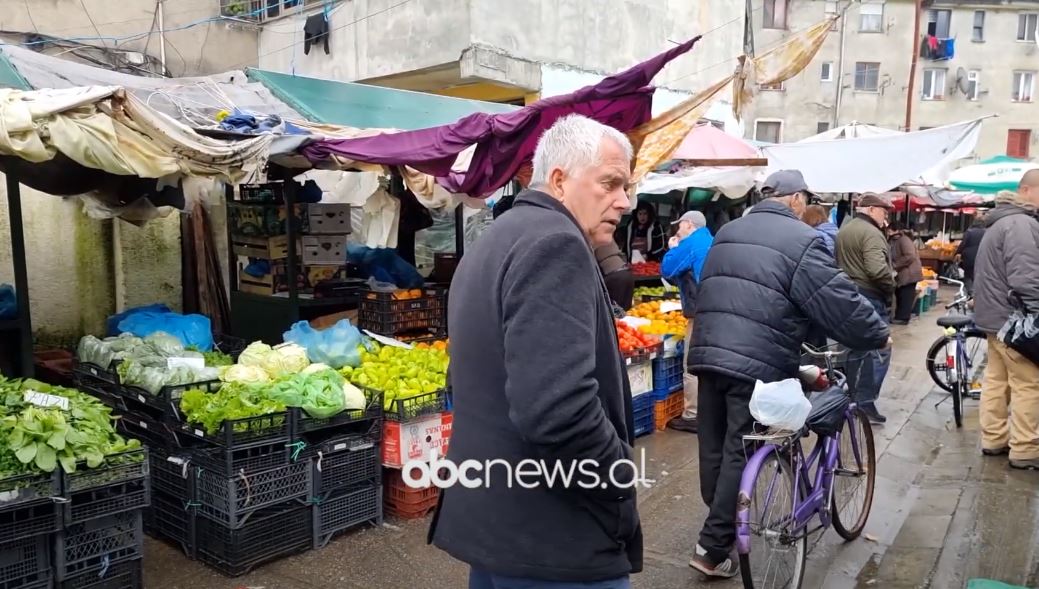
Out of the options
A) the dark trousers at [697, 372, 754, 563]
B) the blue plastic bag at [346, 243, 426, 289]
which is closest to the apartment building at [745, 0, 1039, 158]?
the blue plastic bag at [346, 243, 426, 289]

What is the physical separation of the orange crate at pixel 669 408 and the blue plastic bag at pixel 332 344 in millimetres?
2826

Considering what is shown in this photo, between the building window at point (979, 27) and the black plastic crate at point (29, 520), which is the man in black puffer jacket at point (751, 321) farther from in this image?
the building window at point (979, 27)

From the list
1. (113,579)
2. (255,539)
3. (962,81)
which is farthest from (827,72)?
(113,579)

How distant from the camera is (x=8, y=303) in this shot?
Answer: 5.91 metres

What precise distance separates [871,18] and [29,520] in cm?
3901

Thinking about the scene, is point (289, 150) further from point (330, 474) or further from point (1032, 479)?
point (1032, 479)

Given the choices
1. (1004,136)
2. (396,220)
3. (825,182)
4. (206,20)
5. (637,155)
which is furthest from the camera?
(1004,136)

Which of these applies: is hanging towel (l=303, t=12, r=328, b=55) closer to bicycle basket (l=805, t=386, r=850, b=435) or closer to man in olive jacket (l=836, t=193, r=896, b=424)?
man in olive jacket (l=836, t=193, r=896, b=424)

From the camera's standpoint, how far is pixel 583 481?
180 cm

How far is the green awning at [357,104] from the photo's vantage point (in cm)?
787

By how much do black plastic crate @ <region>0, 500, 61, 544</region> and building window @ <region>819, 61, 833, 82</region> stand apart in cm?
3684

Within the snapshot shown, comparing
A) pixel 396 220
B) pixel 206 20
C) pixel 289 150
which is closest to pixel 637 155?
pixel 396 220

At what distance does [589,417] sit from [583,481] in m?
0.19

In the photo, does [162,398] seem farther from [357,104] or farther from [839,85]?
[839,85]
